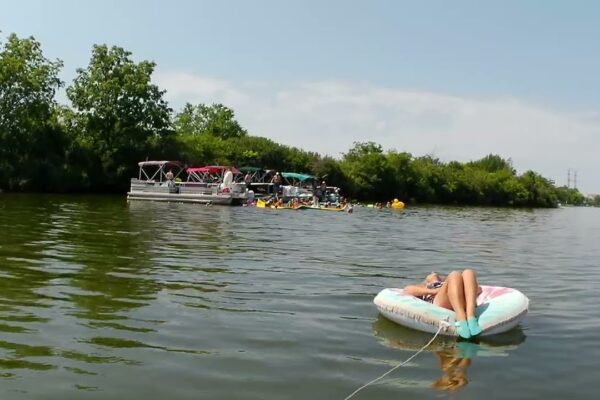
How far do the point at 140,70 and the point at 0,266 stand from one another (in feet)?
167

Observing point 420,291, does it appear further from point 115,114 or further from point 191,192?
point 115,114

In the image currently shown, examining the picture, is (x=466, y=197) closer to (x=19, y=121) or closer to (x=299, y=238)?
(x=19, y=121)

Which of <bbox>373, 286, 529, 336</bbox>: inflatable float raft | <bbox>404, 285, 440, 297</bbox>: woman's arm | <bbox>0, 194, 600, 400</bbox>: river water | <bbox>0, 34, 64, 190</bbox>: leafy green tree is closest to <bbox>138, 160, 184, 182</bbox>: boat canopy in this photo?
<bbox>0, 34, 64, 190</bbox>: leafy green tree

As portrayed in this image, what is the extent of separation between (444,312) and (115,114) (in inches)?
2156

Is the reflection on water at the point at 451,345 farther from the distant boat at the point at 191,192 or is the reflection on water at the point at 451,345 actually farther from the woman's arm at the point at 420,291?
the distant boat at the point at 191,192

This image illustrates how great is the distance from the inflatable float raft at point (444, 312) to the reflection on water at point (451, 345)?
10 cm

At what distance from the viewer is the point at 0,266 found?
1188cm

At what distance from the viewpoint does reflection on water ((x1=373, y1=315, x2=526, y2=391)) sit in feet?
21.6

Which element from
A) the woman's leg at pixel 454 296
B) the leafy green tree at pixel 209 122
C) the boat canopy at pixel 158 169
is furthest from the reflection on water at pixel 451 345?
the leafy green tree at pixel 209 122

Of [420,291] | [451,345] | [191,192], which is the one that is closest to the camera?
[451,345]

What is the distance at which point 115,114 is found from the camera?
58.4 meters

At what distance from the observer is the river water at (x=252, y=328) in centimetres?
596

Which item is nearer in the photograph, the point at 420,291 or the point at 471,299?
the point at 471,299

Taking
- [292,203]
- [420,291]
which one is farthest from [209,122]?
[420,291]
